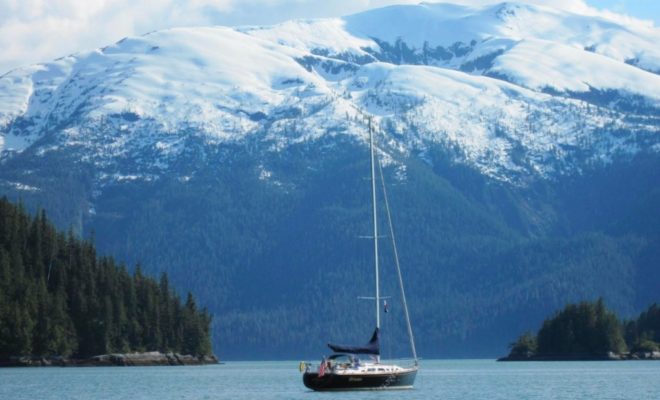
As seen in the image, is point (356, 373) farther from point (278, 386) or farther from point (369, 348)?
point (278, 386)

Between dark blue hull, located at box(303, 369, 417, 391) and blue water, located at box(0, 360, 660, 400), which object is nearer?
dark blue hull, located at box(303, 369, 417, 391)

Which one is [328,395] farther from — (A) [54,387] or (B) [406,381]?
(A) [54,387]

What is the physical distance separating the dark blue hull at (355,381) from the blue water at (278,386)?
33.3 inches

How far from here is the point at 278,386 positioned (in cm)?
16162

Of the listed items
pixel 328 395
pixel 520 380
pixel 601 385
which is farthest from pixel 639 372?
pixel 328 395

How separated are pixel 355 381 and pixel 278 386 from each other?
1292 inches

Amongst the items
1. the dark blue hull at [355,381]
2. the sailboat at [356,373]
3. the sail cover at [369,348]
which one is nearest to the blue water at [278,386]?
the dark blue hull at [355,381]

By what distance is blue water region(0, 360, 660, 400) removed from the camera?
445 feet

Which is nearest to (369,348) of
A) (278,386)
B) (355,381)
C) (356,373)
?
(356,373)

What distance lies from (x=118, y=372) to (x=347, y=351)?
2675 inches

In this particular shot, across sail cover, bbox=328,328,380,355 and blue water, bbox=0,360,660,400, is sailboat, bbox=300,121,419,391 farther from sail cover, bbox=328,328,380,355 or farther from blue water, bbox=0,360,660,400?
blue water, bbox=0,360,660,400

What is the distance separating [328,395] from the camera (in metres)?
133

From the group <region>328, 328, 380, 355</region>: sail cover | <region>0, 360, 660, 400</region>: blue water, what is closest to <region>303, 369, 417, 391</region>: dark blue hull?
<region>0, 360, 660, 400</region>: blue water

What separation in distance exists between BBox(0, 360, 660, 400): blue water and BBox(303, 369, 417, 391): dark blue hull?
2.77 ft
